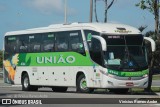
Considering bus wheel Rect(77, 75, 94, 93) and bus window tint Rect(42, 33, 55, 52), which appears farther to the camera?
bus window tint Rect(42, 33, 55, 52)

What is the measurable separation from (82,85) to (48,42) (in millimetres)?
3861

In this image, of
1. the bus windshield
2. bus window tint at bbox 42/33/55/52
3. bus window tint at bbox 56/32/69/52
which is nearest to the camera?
the bus windshield

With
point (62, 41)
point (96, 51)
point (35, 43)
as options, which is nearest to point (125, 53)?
point (96, 51)

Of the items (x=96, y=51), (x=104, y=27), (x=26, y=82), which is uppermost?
(x=104, y=27)

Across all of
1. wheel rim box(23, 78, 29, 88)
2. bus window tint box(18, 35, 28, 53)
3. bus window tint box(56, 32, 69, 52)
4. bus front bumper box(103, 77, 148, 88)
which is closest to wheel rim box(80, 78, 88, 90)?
bus front bumper box(103, 77, 148, 88)

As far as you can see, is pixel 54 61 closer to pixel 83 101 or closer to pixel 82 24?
pixel 82 24

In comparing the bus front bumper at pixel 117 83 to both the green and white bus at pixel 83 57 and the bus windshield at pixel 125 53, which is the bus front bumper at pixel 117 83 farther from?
the bus windshield at pixel 125 53

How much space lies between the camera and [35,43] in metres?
31.0

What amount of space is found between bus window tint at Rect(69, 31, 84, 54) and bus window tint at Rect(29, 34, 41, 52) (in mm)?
3136

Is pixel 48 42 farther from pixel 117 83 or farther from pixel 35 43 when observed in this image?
pixel 117 83

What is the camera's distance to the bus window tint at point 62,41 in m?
28.5

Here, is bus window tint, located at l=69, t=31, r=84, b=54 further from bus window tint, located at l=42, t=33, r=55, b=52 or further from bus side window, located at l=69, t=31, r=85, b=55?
bus window tint, located at l=42, t=33, r=55, b=52

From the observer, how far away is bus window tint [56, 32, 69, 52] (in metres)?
28.5

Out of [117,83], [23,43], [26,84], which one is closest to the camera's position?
[117,83]
